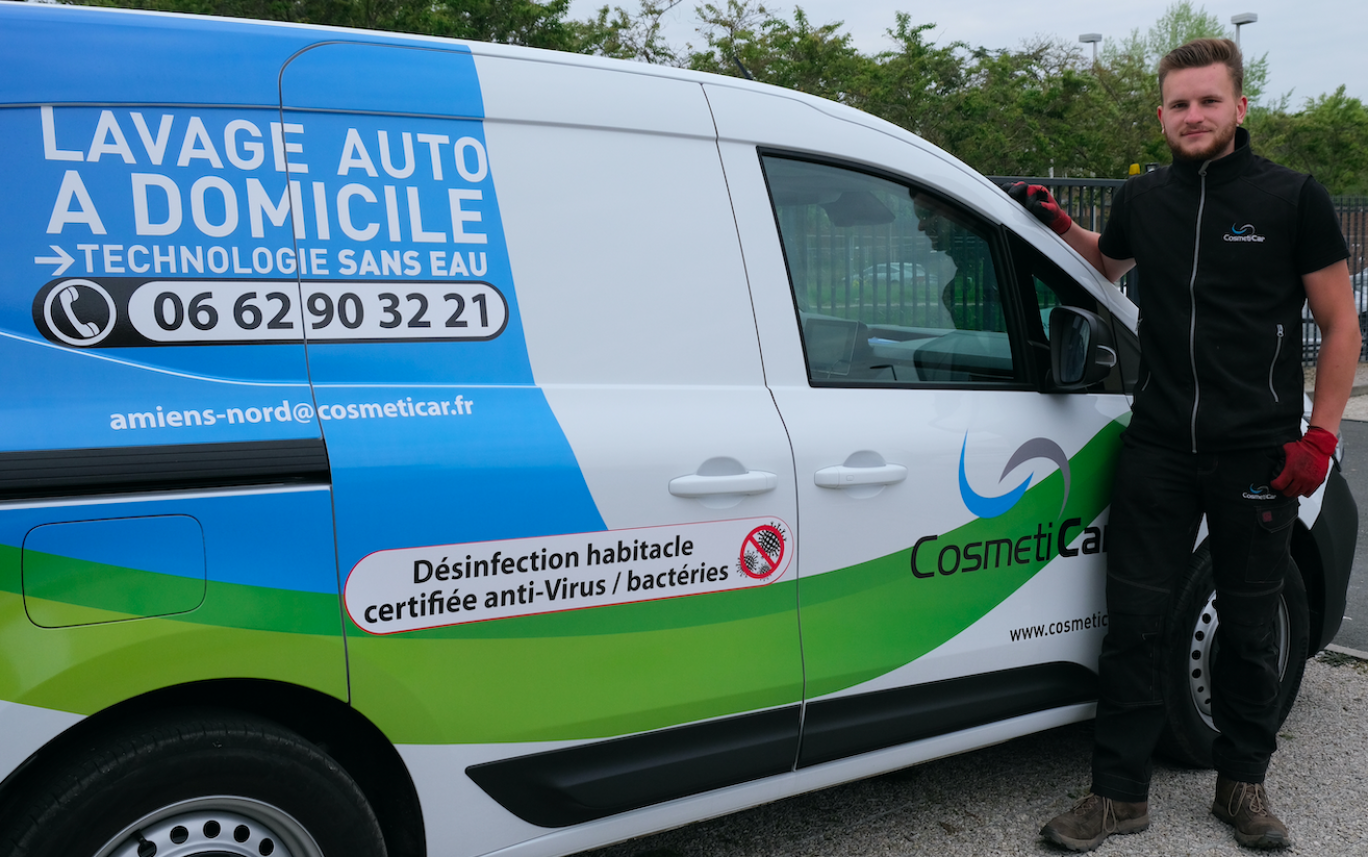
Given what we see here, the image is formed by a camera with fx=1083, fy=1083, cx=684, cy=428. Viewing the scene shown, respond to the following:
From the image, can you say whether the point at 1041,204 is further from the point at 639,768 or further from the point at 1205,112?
the point at 639,768

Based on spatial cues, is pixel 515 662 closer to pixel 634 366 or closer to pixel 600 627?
pixel 600 627

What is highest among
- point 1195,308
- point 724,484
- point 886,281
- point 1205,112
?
point 1205,112

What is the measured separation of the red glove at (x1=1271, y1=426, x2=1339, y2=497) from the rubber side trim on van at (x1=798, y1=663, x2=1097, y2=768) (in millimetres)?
729

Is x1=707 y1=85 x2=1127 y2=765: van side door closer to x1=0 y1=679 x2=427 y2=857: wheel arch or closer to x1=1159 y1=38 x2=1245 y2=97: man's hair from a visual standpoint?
x1=1159 y1=38 x2=1245 y2=97: man's hair

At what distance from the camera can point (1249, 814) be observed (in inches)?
116

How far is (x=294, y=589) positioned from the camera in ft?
6.15

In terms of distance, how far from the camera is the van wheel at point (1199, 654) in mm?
3068

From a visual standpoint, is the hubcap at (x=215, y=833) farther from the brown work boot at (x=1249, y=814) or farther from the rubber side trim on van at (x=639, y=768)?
the brown work boot at (x=1249, y=814)

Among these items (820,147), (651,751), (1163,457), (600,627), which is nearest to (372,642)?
(600,627)

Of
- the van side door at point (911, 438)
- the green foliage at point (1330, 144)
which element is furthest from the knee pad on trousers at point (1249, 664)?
the green foliage at point (1330, 144)

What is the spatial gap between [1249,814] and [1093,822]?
43 centimetres

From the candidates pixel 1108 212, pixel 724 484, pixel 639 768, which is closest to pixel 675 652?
pixel 639 768

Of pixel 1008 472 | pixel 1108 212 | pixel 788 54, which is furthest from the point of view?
pixel 788 54

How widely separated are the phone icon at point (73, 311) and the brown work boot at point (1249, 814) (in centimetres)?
301
